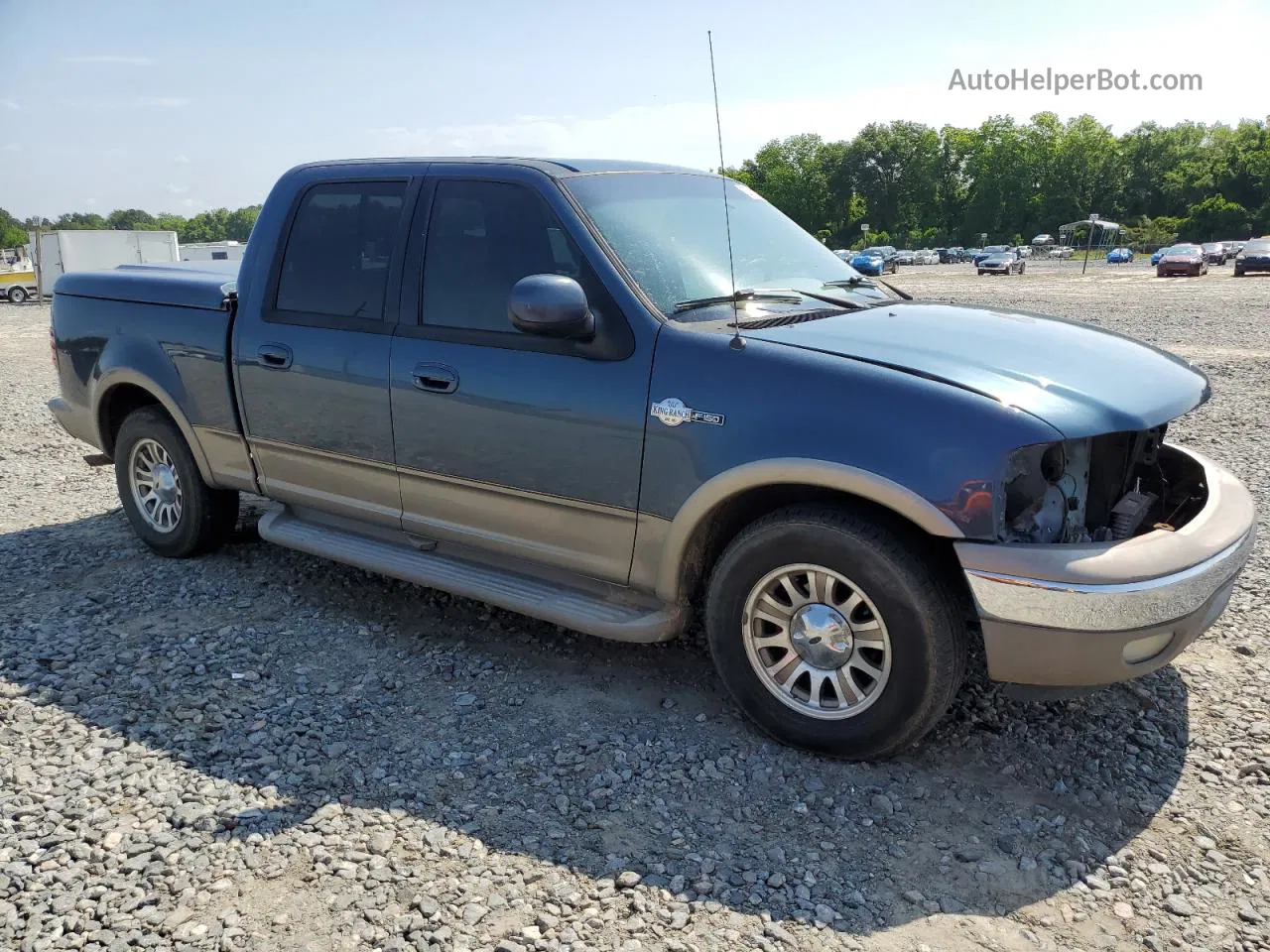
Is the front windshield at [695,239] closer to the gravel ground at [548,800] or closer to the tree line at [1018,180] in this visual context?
the gravel ground at [548,800]

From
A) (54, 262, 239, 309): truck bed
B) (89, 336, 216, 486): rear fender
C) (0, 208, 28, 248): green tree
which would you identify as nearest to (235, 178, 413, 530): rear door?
(54, 262, 239, 309): truck bed

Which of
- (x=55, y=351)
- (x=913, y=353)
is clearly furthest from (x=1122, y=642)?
Result: (x=55, y=351)

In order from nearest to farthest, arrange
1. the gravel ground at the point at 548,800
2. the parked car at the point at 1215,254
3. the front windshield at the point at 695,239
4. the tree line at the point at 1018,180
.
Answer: the gravel ground at the point at 548,800 < the front windshield at the point at 695,239 < the parked car at the point at 1215,254 < the tree line at the point at 1018,180

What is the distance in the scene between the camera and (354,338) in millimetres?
4285

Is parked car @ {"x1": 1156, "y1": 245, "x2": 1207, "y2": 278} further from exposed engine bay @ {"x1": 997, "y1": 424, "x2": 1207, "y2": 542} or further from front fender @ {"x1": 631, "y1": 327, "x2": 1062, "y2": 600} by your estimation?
front fender @ {"x1": 631, "y1": 327, "x2": 1062, "y2": 600}

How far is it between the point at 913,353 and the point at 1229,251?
65.8 m

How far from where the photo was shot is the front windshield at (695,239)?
374 cm

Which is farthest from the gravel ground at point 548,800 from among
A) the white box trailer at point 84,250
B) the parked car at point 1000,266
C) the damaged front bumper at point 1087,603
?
the parked car at point 1000,266

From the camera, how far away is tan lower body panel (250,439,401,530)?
434 centimetres

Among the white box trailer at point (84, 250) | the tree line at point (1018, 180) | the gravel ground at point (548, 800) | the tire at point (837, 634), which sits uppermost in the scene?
the tree line at point (1018, 180)

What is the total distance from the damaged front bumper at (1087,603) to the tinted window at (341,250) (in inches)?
107

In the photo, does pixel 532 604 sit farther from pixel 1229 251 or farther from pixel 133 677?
pixel 1229 251

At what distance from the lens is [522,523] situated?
154 inches

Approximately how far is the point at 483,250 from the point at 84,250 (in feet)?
123
